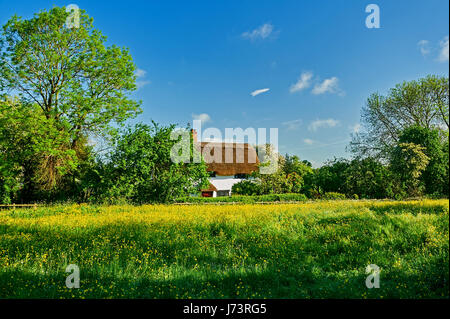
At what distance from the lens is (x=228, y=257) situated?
7.19m

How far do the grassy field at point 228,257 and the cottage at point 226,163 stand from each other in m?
25.8

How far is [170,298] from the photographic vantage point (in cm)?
493

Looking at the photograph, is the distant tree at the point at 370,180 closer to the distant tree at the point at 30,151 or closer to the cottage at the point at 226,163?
the cottage at the point at 226,163

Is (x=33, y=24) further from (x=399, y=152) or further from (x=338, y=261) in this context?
(x=399, y=152)

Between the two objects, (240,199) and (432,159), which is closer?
(432,159)

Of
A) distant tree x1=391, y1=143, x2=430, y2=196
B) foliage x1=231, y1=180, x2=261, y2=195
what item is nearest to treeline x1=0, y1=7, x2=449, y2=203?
distant tree x1=391, y1=143, x2=430, y2=196

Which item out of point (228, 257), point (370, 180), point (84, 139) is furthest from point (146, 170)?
point (370, 180)

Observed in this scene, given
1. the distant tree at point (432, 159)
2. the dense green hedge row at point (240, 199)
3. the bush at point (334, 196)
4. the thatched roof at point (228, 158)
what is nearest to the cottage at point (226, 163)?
the thatched roof at point (228, 158)

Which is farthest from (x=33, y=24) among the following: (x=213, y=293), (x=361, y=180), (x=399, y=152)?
(x=361, y=180)

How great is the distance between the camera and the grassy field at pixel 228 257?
521 cm

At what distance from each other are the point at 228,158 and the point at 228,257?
1281 inches

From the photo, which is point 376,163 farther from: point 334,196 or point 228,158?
point 228,158

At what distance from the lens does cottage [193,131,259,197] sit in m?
37.1
